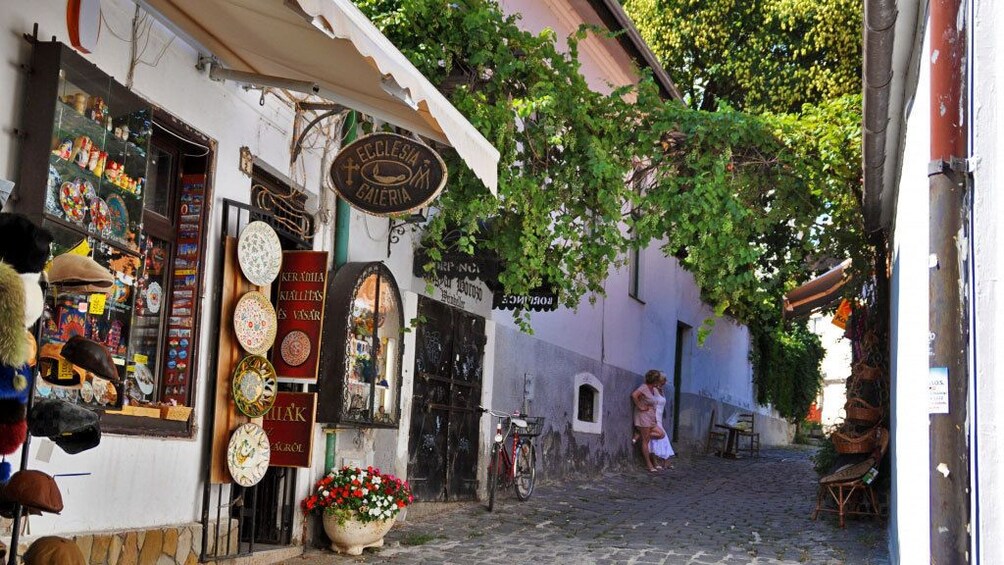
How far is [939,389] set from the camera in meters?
3.66

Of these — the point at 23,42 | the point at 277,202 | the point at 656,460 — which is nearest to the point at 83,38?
the point at 23,42

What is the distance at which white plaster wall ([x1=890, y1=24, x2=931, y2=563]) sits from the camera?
15.1 feet

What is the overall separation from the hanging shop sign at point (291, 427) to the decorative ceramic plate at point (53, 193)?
301 cm

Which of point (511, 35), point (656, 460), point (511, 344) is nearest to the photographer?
point (511, 35)

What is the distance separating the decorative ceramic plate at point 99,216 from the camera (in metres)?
5.72

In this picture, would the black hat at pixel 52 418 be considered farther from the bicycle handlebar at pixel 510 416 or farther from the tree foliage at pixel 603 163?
the bicycle handlebar at pixel 510 416

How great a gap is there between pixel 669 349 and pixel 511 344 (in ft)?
30.0

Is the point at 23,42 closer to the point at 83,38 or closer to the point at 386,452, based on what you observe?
the point at 83,38

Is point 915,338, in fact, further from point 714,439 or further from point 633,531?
point 714,439

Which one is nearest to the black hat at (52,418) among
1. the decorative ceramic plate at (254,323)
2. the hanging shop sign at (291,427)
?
the decorative ceramic plate at (254,323)

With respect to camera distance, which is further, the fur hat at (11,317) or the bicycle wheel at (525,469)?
the bicycle wheel at (525,469)

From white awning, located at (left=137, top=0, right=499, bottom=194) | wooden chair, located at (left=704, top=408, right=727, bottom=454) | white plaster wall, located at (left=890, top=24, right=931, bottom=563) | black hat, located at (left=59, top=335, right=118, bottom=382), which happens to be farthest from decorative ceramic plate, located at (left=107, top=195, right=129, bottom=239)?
wooden chair, located at (left=704, top=408, right=727, bottom=454)

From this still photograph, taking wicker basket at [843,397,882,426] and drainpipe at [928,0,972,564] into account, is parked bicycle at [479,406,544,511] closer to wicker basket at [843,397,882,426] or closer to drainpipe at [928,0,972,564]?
wicker basket at [843,397,882,426]

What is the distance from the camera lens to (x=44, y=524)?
550 centimetres
